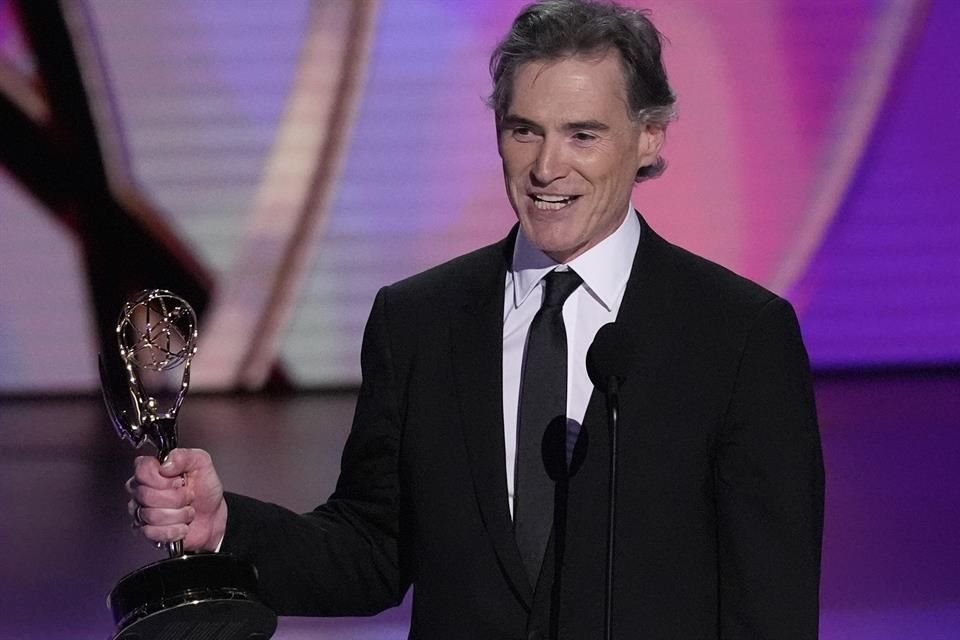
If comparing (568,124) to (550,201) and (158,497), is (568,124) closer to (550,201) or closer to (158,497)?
(550,201)

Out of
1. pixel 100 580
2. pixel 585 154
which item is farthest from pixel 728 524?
pixel 100 580

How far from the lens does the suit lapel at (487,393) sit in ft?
5.51

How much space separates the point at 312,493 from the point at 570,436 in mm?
2989

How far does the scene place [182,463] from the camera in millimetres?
1618

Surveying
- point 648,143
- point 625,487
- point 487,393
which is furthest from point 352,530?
point 648,143

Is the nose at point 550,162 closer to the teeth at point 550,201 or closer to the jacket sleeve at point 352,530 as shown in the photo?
the teeth at point 550,201

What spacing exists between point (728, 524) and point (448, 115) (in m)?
5.35

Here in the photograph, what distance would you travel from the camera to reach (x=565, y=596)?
1.65m

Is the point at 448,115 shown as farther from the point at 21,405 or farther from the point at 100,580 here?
the point at 100,580

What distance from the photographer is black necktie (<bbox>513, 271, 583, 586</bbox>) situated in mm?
1696

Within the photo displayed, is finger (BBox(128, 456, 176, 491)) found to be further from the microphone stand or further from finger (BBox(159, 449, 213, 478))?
the microphone stand

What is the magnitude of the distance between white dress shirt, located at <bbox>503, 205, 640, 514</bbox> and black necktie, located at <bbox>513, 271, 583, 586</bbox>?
0.01 m

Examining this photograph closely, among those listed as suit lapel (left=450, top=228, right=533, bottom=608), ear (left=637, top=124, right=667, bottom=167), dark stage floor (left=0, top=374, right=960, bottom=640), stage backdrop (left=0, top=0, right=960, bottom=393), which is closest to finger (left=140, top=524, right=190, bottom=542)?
suit lapel (left=450, top=228, right=533, bottom=608)

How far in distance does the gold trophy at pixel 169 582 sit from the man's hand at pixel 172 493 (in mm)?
26
